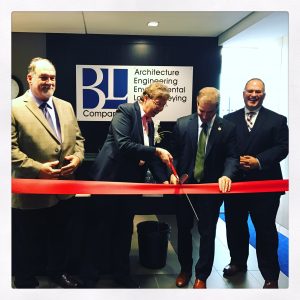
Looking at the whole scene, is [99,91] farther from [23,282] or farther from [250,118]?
[23,282]

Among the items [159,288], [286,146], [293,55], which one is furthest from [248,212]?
[293,55]

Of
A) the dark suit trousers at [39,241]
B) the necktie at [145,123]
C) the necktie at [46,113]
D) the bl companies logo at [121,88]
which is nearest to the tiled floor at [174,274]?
the dark suit trousers at [39,241]

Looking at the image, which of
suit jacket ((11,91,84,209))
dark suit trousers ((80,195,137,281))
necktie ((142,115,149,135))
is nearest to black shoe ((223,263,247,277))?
dark suit trousers ((80,195,137,281))

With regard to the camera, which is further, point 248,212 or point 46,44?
point 248,212

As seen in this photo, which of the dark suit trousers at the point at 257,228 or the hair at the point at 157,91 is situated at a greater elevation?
the hair at the point at 157,91

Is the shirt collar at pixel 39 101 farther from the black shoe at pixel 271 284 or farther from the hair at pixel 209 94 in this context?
the black shoe at pixel 271 284

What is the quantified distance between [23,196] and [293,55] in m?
1.90

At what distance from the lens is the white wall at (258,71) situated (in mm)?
2596

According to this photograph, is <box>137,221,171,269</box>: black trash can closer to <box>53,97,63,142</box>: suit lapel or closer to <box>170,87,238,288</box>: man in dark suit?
<box>170,87,238,288</box>: man in dark suit

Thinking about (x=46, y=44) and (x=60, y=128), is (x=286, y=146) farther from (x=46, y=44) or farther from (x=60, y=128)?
(x=46, y=44)

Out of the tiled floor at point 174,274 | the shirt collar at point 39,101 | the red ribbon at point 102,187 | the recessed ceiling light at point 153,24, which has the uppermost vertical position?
the recessed ceiling light at point 153,24

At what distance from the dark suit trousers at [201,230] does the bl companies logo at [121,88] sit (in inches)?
22.6

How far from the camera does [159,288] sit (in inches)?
104
